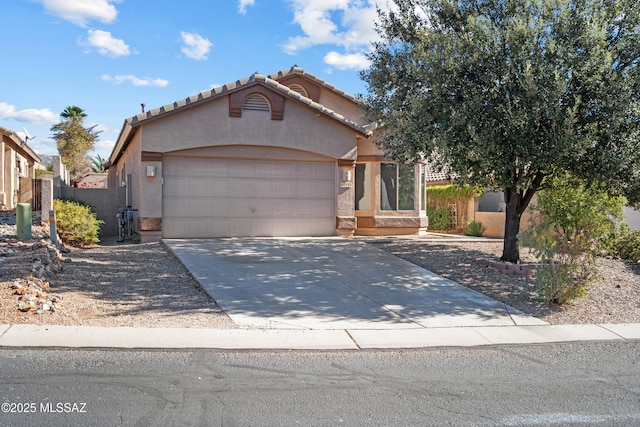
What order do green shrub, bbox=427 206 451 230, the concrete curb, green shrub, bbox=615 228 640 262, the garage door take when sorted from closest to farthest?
1. the concrete curb
2. green shrub, bbox=615 228 640 262
3. the garage door
4. green shrub, bbox=427 206 451 230

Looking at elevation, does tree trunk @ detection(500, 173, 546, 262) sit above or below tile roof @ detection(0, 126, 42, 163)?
below

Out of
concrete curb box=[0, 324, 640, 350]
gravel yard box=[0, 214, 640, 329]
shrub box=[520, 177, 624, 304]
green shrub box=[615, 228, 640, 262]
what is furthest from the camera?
green shrub box=[615, 228, 640, 262]

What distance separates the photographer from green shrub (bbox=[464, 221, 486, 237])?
66.3 ft

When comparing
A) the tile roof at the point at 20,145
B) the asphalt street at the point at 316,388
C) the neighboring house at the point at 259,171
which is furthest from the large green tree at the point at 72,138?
the asphalt street at the point at 316,388

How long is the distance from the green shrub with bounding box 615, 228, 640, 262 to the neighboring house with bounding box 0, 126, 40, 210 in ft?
70.4

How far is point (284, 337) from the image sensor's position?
7.33m

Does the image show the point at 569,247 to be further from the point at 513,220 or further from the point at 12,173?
the point at 12,173

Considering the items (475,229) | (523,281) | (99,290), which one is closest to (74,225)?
(99,290)

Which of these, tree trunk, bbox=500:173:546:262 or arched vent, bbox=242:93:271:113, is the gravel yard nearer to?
tree trunk, bbox=500:173:546:262

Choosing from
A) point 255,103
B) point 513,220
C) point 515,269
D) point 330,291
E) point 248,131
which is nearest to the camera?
point 330,291

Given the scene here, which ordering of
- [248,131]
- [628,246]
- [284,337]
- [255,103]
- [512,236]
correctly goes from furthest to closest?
1. [255,103]
2. [248,131]
3. [628,246]
4. [512,236]
5. [284,337]

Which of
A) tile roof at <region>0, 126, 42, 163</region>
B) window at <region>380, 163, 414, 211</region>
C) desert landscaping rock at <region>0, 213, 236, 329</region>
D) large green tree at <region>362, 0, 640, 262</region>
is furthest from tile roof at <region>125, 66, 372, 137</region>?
tile roof at <region>0, 126, 42, 163</region>

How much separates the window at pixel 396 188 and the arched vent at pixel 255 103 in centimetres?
430

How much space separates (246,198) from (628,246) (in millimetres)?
10381
